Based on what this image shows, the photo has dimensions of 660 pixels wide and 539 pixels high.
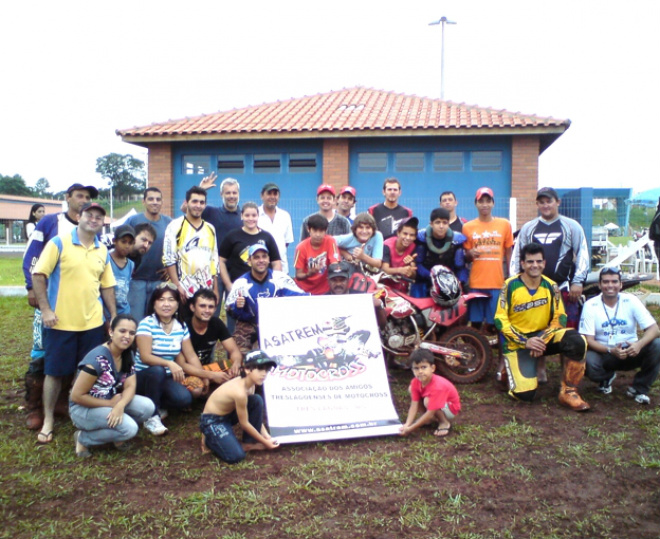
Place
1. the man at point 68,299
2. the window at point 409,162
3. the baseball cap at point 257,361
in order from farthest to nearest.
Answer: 1. the window at point 409,162
2. the man at point 68,299
3. the baseball cap at point 257,361

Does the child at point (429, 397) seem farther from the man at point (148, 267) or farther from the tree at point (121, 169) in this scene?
the tree at point (121, 169)

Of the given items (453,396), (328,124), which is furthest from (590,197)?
(453,396)

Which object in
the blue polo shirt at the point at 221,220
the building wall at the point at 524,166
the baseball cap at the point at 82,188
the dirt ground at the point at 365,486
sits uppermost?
the building wall at the point at 524,166

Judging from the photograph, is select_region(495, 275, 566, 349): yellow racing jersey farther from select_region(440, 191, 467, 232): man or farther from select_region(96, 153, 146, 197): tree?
select_region(96, 153, 146, 197): tree

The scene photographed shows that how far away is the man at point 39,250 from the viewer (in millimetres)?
4285

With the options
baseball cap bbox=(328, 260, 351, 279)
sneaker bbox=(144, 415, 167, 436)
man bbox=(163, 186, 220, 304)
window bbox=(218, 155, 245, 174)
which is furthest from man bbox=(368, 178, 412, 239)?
window bbox=(218, 155, 245, 174)

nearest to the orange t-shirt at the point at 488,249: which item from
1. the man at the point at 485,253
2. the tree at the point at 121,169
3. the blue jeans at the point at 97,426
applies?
the man at the point at 485,253

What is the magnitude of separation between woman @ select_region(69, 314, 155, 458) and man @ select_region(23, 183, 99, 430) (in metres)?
0.81

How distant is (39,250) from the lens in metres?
4.29

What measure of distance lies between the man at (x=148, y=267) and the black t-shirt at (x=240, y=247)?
1.83 ft

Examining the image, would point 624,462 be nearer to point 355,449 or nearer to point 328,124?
point 355,449

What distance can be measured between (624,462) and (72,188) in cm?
423

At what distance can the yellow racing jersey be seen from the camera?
15.9 feet

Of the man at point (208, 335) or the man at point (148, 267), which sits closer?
the man at point (208, 335)
